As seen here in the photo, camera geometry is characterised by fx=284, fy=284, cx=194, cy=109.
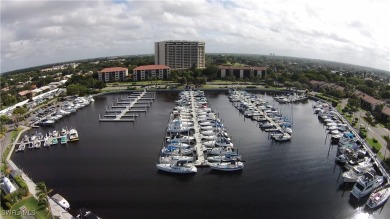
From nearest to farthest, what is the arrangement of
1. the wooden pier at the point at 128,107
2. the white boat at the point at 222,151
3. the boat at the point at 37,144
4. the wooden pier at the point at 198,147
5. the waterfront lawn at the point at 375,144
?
1. the wooden pier at the point at 198,147
2. the white boat at the point at 222,151
3. the waterfront lawn at the point at 375,144
4. the boat at the point at 37,144
5. the wooden pier at the point at 128,107

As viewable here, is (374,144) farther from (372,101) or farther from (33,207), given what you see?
(33,207)

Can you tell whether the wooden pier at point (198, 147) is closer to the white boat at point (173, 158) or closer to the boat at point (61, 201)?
the white boat at point (173, 158)

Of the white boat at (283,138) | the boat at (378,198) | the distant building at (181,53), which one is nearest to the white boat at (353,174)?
the boat at (378,198)

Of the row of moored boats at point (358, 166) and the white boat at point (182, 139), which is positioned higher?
the white boat at point (182, 139)

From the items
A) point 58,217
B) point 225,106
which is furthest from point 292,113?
point 58,217

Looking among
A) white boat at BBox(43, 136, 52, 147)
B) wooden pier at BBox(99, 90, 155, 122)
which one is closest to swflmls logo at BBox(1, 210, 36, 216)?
A: white boat at BBox(43, 136, 52, 147)

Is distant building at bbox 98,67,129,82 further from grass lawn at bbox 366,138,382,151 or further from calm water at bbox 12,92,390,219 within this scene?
grass lawn at bbox 366,138,382,151
